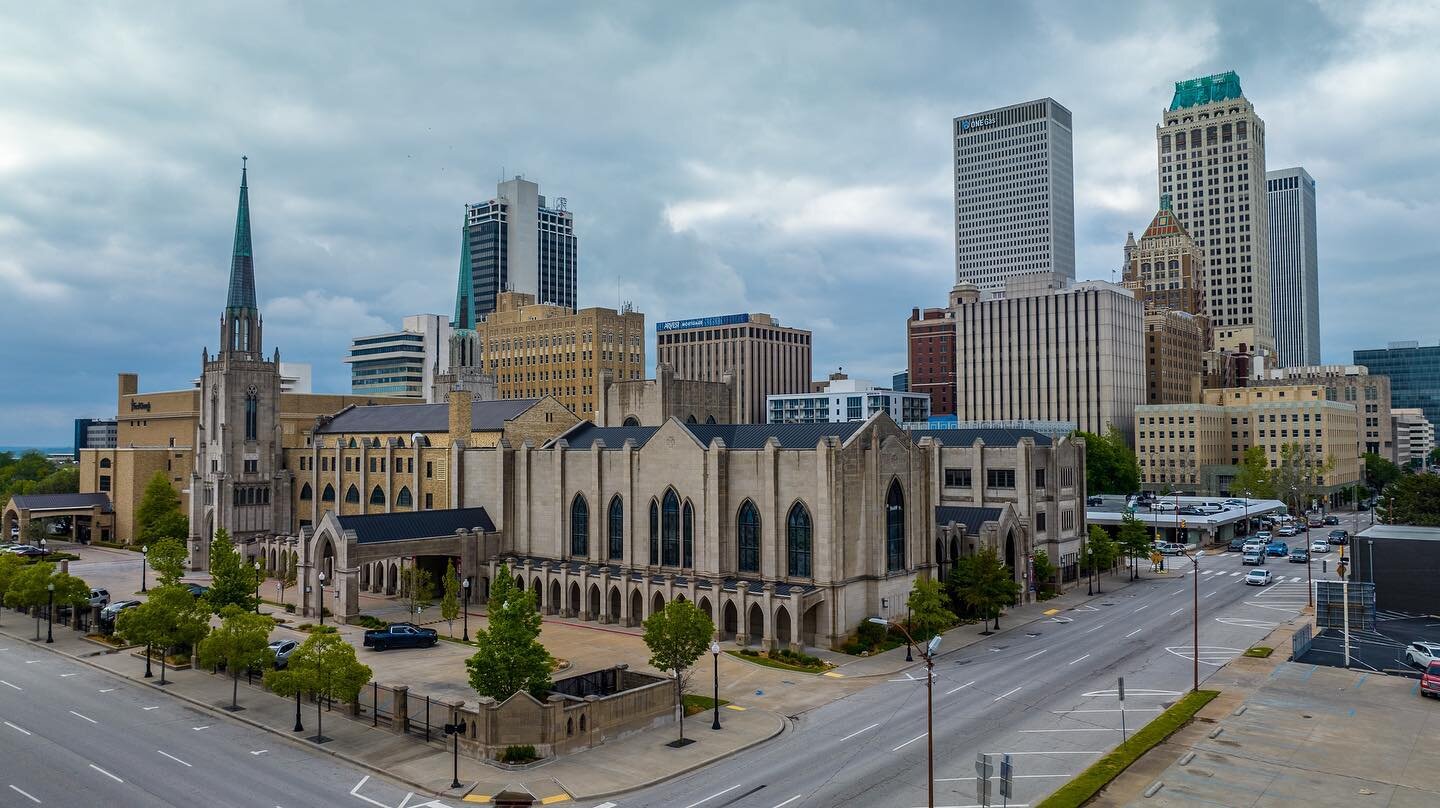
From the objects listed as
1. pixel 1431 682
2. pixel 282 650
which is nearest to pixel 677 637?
pixel 282 650

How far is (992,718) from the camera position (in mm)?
41188

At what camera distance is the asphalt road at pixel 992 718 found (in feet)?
108

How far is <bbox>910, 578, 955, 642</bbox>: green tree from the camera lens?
54.4 m

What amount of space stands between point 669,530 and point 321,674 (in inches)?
1209

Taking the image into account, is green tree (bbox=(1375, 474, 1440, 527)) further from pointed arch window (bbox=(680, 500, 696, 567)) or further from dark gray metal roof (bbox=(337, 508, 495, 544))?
dark gray metal roof (bbox=(337, 508, 495, 544))

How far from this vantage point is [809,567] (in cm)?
5897

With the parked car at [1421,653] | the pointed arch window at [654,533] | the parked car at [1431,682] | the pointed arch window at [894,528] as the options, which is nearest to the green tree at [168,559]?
the pointed arch window at [654,533]

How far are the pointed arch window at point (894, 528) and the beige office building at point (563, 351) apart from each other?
356ft

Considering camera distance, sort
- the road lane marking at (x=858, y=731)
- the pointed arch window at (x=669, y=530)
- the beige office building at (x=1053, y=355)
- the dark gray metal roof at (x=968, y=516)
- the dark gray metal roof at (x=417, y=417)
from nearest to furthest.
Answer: the road lane marking at (x=858, y=731), the pointed arch window at (x=669, y=530), the dark gray metal roof at (x=968, y=516), the dark gray metal roof at (x=417, y=417), the beige office building at (x=1053, y=355)

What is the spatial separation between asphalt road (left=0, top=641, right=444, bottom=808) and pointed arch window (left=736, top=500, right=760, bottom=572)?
30.5 meters

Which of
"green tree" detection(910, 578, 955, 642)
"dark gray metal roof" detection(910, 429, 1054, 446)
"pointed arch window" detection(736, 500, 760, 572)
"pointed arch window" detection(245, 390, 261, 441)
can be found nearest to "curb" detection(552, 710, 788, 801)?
"green tree" detection(910, 578, 955, 642)

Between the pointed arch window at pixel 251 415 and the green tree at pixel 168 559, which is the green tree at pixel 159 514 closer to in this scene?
the pointed arch window at pixel 251 415

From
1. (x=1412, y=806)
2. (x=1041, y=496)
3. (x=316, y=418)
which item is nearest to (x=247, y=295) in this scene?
(x=316, y=418)

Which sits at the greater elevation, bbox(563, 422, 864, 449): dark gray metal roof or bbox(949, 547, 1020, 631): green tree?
bbox(563, 422, 864, 449): dark gray metal roof
